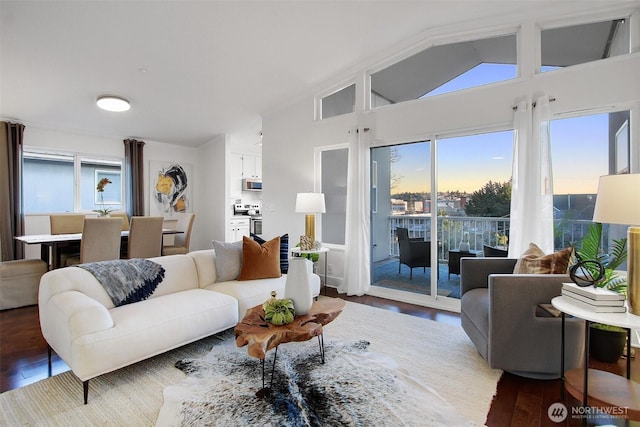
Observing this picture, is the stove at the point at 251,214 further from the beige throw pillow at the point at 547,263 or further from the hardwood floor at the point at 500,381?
the beige throw pillow at the point at 547,263

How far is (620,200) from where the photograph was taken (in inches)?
65.5

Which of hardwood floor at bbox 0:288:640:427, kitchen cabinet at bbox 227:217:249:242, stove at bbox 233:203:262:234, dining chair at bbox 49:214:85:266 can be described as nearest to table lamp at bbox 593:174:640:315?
hardwood floor at bbox 0:288:640:427

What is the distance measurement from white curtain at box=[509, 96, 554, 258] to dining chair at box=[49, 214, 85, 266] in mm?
5338

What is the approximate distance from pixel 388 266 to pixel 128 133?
553 cm

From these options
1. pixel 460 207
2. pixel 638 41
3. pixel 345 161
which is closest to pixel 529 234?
pixel 460 207

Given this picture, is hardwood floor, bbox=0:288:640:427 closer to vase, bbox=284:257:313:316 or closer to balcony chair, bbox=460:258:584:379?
balcony chair, bbox=460:258:584:379

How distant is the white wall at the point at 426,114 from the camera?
289cm

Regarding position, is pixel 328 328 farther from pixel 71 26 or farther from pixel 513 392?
pixel 71 26

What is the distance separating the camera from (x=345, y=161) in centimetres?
475

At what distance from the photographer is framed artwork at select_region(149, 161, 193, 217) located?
6.66 meters

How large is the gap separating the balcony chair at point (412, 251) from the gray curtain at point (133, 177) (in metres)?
5.13

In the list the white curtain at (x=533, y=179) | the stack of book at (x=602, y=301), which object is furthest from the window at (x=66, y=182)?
the stack of book at (x=602, y=301)

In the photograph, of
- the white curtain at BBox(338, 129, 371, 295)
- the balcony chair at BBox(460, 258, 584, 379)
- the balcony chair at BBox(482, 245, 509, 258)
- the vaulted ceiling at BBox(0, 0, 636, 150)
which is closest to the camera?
the balcony chair at BBox(460, 258, 584, 379)

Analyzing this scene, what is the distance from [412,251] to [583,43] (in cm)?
280
